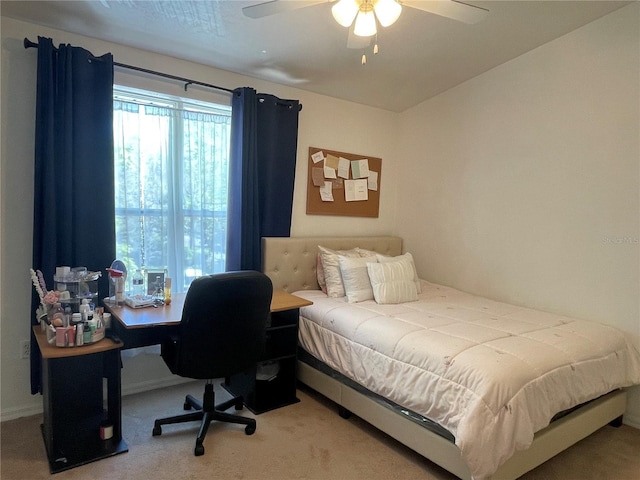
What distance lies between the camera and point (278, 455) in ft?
7.04

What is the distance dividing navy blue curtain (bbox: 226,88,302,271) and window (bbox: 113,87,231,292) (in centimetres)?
15

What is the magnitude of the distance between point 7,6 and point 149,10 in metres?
0.77

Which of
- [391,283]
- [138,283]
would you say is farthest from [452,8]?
[138,283]

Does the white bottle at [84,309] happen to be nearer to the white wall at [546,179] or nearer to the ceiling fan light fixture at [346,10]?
the ceiling fan light fixture at [346,10]

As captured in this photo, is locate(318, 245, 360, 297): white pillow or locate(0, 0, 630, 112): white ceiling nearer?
locate(0, 0, 630, 112): white ceiling

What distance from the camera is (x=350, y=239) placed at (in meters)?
3.76

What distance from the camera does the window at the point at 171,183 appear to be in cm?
274

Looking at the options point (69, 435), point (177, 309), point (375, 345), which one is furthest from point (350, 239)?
point (69, 435)

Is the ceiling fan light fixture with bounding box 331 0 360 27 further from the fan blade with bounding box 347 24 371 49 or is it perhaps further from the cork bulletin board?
the cork bulletin board

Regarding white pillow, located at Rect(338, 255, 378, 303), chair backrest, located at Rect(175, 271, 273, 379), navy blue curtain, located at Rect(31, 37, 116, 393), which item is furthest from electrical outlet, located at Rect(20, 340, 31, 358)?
white pillow, located at Rect(338, 255, 378, 303)

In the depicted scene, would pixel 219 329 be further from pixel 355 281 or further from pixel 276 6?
pixel 276 6

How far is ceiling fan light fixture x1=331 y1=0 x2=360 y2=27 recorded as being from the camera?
1785mm

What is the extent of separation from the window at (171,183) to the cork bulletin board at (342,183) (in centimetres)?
84

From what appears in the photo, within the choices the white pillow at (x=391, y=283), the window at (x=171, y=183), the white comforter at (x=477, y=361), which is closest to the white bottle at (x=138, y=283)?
the window at (x=171, y=183)
